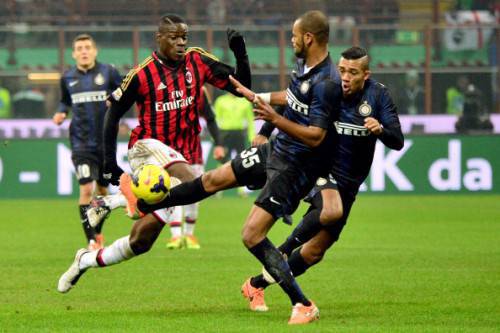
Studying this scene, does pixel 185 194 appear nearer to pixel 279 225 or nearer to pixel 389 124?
pixel 389 124

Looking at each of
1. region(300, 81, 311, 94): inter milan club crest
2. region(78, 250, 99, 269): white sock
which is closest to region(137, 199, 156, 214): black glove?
region(78, 250, 99, 269): white sock

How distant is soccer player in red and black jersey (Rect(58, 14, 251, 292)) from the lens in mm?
9406

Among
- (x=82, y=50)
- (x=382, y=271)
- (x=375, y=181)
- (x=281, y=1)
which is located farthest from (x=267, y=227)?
(x=281, y=1)

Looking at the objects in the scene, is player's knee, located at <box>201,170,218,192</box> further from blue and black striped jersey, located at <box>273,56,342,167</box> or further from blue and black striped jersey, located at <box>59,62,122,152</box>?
blue and black striped jersey, located at <box>59,62,122,152</box>

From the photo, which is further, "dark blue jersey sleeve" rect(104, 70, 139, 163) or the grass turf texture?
"dark blue jersey sleeve" rect(104, 70, 139, 163)

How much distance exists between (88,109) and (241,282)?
4360 mm

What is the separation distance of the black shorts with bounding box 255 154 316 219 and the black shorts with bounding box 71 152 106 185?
6254 millimetres

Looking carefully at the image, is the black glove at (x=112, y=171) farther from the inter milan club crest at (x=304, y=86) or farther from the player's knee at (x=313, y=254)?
the inter milan club crest at (x=304, y=86)

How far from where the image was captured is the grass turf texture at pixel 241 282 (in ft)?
27.2

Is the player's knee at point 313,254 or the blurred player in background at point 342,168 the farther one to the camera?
the player's knee at point 313,254

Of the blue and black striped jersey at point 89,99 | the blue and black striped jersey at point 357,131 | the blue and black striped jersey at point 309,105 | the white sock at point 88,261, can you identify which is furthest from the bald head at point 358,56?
the blue and black striped jersey at point 89,99

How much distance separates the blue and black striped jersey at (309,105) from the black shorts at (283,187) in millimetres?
65

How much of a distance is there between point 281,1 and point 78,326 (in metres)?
22.9

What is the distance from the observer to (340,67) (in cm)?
924
